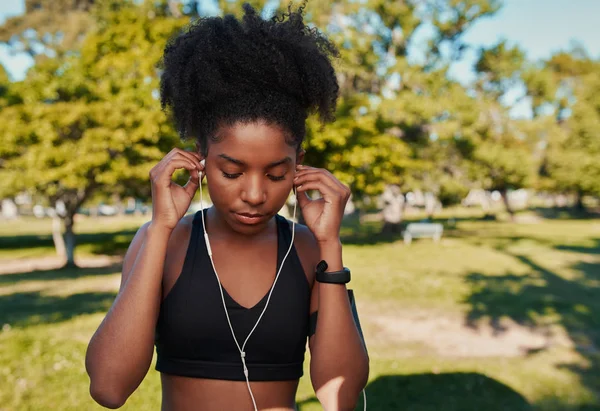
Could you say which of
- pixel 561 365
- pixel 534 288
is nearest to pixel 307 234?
pixel 561 365

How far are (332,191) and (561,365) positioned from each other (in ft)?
20.3

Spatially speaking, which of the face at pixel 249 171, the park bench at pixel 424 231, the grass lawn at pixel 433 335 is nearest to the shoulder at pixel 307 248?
the face at pixel 249 171

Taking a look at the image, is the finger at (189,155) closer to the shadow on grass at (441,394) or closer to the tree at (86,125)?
the shadow on grass at (441,394)


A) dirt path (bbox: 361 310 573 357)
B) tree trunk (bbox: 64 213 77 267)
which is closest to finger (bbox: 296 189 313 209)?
dirt path (bbox: 361 310 573 357)

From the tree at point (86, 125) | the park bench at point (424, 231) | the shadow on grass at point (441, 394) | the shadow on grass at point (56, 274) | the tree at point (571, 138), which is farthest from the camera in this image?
the tree at point (571, 138)

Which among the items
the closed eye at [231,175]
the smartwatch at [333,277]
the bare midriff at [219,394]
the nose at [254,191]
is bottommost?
the bare midriff at [219,394]

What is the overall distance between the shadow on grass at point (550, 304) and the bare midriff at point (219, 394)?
199 inches

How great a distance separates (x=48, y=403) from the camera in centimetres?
540

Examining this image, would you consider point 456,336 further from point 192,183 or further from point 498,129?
point 498,129

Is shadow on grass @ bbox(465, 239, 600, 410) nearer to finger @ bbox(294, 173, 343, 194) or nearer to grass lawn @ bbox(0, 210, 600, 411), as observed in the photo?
grass lawn @ bbox(0, 210, 600, 411)

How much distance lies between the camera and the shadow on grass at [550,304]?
7.66 metres

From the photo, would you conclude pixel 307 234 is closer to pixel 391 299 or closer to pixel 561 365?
pixel 561 365

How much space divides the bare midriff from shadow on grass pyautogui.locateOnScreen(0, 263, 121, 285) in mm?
15045

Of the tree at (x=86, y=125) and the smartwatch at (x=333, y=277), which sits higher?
the tree at (x=86, y=125)
